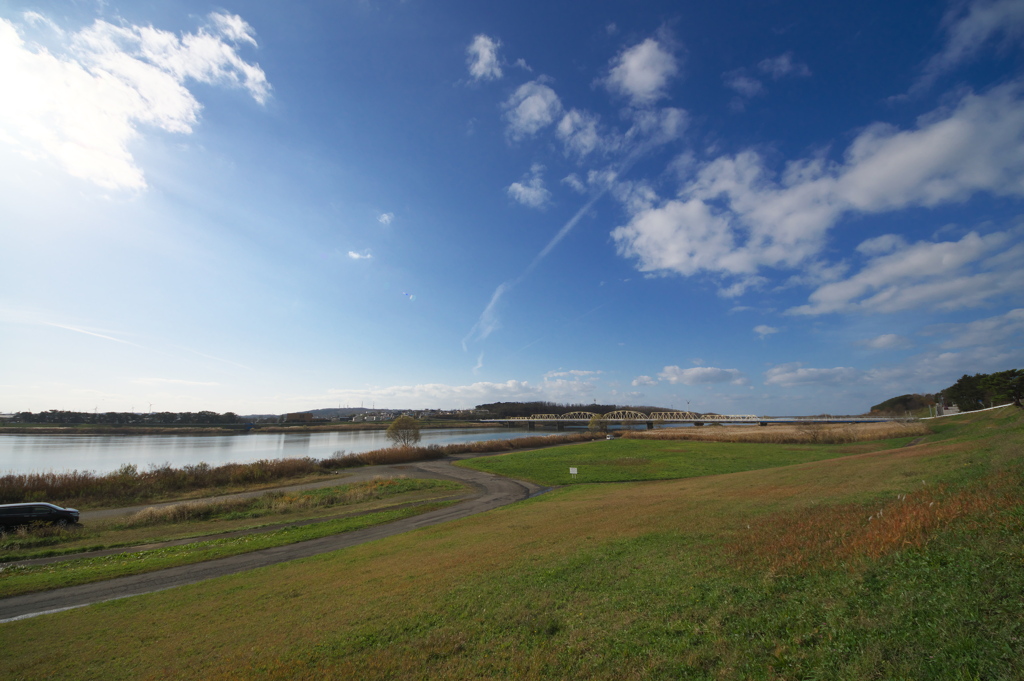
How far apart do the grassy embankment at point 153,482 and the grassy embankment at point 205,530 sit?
27.2 ft

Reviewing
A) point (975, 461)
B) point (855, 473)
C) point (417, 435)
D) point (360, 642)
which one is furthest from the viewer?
point (417, 435)

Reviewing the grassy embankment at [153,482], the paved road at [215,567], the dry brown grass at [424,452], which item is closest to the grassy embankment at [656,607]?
the paved road at [215,567]

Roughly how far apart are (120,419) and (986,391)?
231 meters

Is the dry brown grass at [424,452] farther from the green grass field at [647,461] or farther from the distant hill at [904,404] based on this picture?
the distant hill at [904,404]

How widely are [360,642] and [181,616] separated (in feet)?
23.6

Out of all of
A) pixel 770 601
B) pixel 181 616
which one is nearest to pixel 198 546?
pixel 181 616

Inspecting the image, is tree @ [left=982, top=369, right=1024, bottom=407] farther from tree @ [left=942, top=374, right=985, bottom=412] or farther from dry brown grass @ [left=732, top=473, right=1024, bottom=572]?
dry brown grass @ [left=732, top=473, right=1024, bottom=572]

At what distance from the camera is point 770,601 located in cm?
704

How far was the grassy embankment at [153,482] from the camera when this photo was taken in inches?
1225

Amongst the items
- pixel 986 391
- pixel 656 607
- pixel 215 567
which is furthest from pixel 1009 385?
pixel 215 567

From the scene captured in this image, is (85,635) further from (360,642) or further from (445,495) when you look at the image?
(445,495)

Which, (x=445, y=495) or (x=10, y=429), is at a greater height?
(x=10, y=429)

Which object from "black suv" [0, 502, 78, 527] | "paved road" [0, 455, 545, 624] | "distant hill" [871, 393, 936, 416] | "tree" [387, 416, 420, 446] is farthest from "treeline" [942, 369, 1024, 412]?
"black suv" [0, 502, 78, 527]

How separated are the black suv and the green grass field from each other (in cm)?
3309
